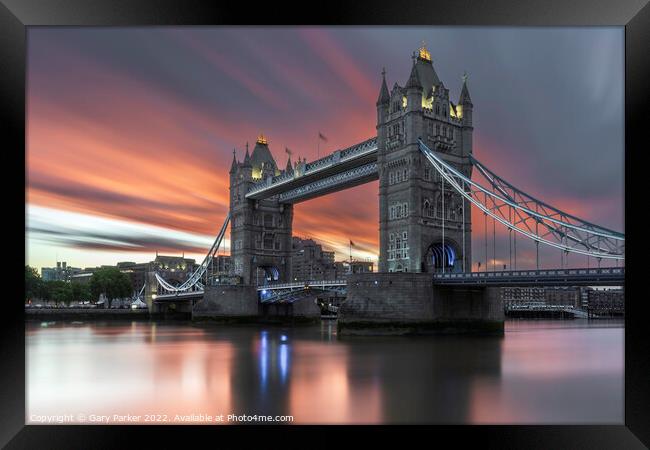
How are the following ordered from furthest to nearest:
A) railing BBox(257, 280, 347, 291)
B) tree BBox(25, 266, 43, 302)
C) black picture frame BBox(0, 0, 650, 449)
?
tree BBox(25, 266, 43, 302)
railing BBox(257, 280, 347, 291)
black picture frame BBox(0, 0, 650, 449)

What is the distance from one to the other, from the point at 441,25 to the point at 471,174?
995 inches

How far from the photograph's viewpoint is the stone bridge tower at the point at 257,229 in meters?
55.2

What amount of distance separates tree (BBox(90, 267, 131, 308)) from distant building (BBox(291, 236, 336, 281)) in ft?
97.7

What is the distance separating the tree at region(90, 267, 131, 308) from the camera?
7638cm

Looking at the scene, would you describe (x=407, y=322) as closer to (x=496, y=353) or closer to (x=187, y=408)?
(x=496, y=353)

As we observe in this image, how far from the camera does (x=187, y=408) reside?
42.9 ft

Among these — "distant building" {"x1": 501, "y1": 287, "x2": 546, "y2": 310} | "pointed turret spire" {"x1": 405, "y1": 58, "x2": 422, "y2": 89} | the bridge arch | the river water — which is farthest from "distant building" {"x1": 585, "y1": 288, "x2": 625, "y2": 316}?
the river water

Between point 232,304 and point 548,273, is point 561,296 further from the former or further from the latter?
point 548,273

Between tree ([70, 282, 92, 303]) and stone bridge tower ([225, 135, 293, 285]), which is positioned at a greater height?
stone bridge tower ([225, 135, 293, 285])

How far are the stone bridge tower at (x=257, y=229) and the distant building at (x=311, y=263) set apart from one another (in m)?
42.4

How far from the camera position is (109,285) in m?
76.8

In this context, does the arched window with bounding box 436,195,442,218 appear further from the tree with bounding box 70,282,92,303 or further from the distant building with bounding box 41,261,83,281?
the distant building with bounding box 41,261,83,281

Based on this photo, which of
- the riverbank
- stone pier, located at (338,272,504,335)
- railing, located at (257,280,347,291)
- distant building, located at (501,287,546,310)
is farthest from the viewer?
distant building, located at (501,287,546,310)

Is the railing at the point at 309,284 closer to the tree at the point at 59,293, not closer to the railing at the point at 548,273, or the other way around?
the railing at the point at 548,273
